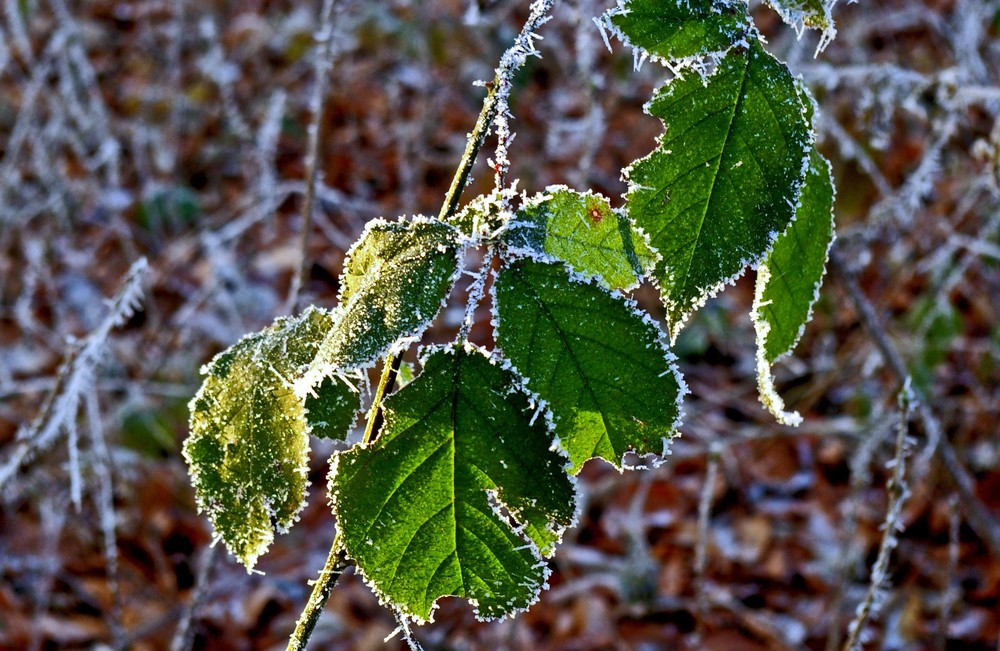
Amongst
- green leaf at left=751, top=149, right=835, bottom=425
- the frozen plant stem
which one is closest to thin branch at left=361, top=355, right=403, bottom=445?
the frozen plant stem

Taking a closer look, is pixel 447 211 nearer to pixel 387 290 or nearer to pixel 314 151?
pixel 387 290

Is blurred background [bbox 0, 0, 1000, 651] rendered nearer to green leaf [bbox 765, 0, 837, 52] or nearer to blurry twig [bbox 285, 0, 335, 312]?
blurry twig [bbox 285, 0, 335, 312]

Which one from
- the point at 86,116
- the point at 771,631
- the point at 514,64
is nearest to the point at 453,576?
the point at 514,64

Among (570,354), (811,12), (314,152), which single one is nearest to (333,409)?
(570,354)

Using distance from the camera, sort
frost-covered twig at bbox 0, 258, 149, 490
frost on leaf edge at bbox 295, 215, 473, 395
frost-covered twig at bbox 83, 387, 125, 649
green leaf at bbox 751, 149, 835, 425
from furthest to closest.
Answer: frost-covered twig at bbox 83, 387, 125, 649
frost-covered twig at bbox 0, 258, 149, 490
green leaf at bbox 751, 149, 835, 425
frost on leaf edge at bbox 295, 215, 473, 395

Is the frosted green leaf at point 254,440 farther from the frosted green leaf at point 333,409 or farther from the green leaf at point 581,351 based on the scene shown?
the green leaf at point 581,351

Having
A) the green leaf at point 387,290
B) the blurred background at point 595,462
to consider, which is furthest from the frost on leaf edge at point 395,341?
the blurred background at point 595,462
